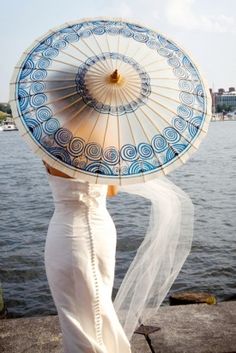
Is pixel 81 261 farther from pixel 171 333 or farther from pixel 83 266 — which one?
pixel 171 333

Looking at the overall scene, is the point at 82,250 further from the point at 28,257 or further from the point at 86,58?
the point at 28,257

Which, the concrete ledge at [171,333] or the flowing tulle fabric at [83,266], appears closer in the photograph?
the flowing tulle fabric at [83,266]

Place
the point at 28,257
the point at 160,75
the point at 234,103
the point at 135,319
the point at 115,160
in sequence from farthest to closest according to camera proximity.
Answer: the point at 234,103 < the point at 28,257 < the point at 135,319 < the point at 160,75 < the point at 115,160

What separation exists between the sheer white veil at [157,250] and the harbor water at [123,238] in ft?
16.5

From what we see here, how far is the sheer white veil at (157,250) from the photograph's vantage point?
11.4 feet

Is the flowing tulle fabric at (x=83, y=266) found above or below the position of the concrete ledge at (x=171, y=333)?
above

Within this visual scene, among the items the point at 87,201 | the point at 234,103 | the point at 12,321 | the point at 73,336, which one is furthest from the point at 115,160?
the point at 234,103

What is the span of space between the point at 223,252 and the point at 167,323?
7737 mm

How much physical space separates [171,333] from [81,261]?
174 centimetres

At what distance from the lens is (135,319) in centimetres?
360

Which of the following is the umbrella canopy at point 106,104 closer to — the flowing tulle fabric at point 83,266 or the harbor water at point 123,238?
the flowing tulle fabric at point 83,266

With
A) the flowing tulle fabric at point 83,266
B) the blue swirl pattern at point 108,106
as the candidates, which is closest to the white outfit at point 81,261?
the flowing tulle fabric at point 83,266

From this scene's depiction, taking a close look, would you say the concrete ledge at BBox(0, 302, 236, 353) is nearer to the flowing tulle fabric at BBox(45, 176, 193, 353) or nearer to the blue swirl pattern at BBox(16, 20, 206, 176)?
the flowing tulle fabric at BBox(45, 176, 193, 353)

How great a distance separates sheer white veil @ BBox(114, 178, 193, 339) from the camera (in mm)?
3477
